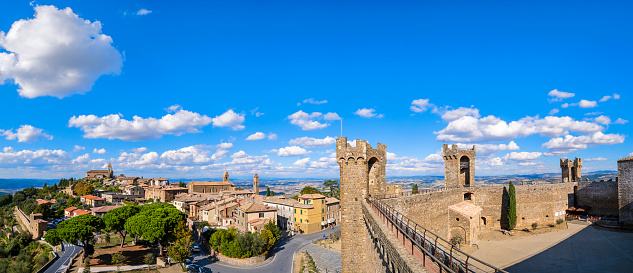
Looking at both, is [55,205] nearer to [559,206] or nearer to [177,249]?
[177,249]

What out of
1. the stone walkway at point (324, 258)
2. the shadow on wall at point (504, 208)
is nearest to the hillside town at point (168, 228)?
the stone walkway at point (324, 258)

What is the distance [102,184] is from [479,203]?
132 metres

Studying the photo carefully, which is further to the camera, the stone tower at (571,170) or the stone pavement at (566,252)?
the stone tower at (571,170)

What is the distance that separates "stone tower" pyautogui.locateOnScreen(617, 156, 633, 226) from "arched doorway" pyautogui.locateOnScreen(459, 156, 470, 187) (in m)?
13.4

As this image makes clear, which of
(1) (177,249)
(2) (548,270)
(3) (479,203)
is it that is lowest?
(1) (177,249)

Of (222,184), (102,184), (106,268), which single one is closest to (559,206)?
(106,268)

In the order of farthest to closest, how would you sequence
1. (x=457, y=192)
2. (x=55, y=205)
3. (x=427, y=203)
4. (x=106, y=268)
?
(x=55, y=205)
(x=106, y=268)
(x=457, y=192)
(x=427, y=203)

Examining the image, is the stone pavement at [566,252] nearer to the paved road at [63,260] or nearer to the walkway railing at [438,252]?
the walkway railing at [438,252]

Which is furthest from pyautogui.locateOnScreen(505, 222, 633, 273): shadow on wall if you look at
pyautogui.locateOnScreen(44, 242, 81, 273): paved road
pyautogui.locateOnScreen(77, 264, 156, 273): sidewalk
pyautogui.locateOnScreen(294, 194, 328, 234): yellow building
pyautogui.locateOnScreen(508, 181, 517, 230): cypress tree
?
pyautogui.locateOnScreen(44, 242, 81, 273): paved road

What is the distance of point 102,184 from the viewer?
12200 cm

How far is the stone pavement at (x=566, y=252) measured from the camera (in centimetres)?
2211

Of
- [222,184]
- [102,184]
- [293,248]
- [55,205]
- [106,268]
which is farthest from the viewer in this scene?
[102,184]

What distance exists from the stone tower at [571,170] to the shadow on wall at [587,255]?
18152mm

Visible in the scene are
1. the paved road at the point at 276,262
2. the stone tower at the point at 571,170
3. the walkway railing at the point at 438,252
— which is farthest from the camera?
the stone tower at the point at 571,170
